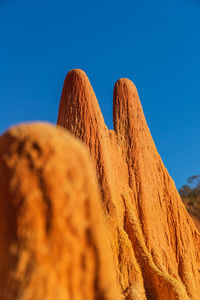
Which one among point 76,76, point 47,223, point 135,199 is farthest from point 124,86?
point 47,223

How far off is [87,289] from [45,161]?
3.63 ft

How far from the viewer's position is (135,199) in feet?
42.2

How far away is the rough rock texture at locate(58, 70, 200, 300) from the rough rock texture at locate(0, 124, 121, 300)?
23.3 ft

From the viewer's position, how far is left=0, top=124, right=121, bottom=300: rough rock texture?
3061 mm

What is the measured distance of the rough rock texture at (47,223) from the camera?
3.06 m

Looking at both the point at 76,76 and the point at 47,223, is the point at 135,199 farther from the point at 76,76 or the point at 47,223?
the point at 47,223

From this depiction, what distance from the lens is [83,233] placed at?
3.27 metres

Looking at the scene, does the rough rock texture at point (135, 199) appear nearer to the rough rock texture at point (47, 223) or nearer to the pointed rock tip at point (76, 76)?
the pointed rock tip at point (76, 76)

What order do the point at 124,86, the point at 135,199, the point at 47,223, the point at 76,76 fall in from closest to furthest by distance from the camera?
the point at 47,223 → the point at 135,199 → the point at 76,76 → the point at 124,86

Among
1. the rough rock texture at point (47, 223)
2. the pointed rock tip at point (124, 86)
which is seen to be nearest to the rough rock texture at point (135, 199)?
the pointed rock tip at point (124, 86)

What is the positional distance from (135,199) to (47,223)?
9.88m

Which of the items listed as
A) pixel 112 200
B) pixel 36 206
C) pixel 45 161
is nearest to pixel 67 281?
pixel 36 206

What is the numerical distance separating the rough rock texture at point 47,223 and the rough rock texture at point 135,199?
7.11m

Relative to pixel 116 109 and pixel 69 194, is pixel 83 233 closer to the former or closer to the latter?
pixel 69 194
